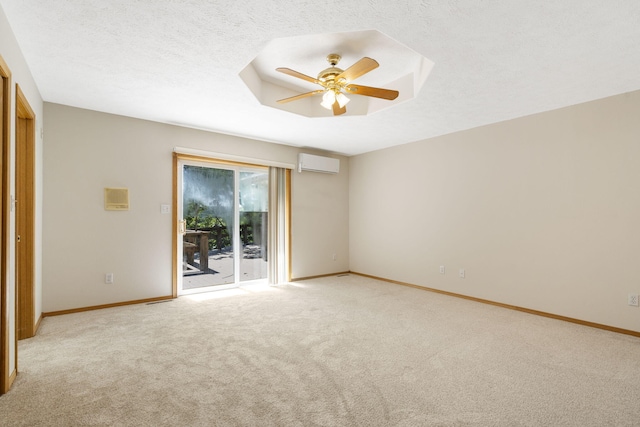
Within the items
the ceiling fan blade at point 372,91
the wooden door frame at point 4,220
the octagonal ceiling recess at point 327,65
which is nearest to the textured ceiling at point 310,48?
the octagonal ceiling recess at point 327,65

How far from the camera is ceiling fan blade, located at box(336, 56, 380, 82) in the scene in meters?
2.36

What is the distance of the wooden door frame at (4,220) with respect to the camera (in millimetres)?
1896

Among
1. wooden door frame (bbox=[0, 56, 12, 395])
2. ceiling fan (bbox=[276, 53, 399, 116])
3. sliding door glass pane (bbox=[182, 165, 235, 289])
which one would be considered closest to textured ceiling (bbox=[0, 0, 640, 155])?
ceiling fan (bbox=[276, 53, 399, 116])

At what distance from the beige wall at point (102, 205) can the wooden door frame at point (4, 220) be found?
1.78m

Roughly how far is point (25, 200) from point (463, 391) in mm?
4004

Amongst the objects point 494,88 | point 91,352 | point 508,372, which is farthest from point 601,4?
point 91,352

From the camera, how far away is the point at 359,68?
2490 mm

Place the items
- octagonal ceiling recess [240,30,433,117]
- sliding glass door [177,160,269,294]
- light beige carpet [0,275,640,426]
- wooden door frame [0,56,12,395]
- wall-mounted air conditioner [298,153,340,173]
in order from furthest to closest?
wall-mounted air conditioner [298,153,340,173] < sliding glass door [177,160,269,294] < octagonal ceiling recess [240,30,433,117] < wooden door frame [0,56,12,395] < light beige carpet [0,275,640,426]

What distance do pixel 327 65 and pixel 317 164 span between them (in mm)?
2674

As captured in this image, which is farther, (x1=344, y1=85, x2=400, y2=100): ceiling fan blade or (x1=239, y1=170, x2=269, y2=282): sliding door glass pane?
(x1=239, y1=170, x2=269, y2=282): sliding door glass pane

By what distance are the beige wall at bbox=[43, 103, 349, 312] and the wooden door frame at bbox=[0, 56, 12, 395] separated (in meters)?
1.78

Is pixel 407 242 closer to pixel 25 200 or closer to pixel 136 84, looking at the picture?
pixel 136 84

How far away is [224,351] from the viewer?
102 inches

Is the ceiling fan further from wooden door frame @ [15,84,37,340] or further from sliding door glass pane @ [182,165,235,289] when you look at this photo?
wooden door frame @ [15,84,37,340]
